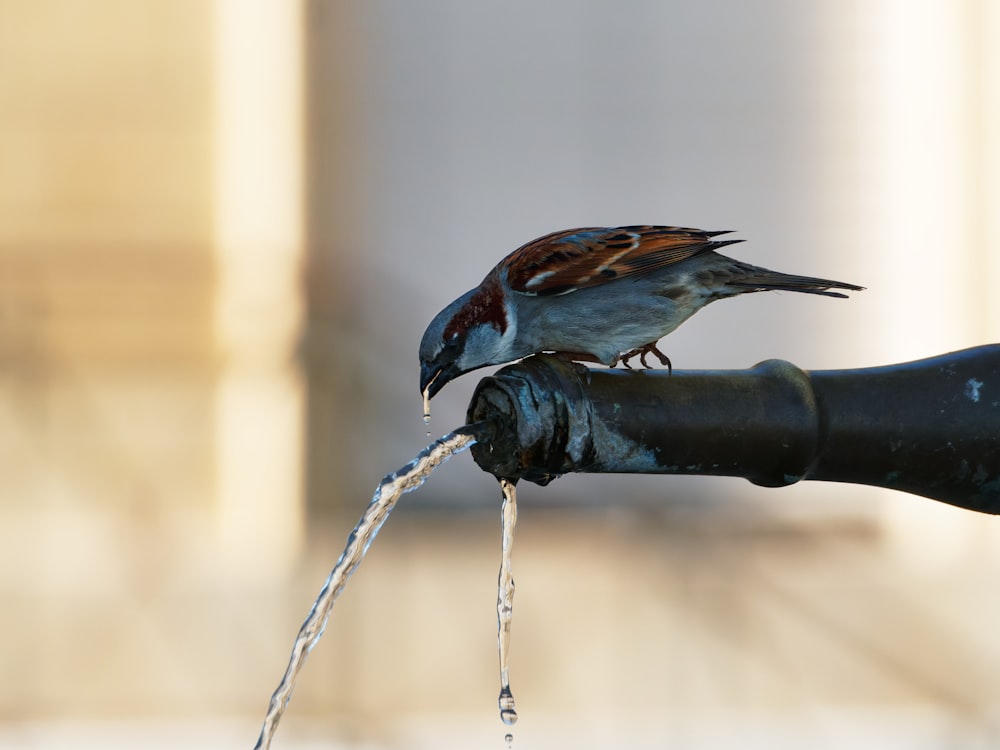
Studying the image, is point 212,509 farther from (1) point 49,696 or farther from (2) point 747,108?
(2) point 747,108

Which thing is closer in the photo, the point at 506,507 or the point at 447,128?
the point at 506,507

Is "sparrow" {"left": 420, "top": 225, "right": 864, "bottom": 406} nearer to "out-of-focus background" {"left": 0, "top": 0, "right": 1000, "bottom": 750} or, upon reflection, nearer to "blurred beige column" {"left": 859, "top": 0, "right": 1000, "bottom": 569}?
"out-of-focus background" {"left": 0, "top": 0, "right": 1000, "bottom": 750}

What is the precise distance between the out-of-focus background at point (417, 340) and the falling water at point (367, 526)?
275 cm

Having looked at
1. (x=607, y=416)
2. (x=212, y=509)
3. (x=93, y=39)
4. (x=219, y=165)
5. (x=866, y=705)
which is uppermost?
(x=93, y=39)

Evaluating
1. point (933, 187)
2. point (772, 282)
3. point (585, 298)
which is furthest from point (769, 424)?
point (933, 187)

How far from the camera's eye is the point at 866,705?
4.71 meters

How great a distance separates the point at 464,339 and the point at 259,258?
98.9 inches

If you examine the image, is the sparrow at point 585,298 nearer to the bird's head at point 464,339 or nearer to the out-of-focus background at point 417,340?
the bird's head at point 464,339

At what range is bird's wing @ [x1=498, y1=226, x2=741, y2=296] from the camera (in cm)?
219

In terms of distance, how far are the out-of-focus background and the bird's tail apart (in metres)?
2.40

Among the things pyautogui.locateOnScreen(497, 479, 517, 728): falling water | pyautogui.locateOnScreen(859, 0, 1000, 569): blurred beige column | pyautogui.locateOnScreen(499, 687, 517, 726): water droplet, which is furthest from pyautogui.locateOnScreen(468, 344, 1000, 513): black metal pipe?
pyautogui.locateOnScreen(859, 0, 1000, 569): blurred beige column

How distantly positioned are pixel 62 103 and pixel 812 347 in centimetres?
329

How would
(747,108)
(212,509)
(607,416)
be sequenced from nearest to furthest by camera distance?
1. (607,416)
2. (212,509)
3. (747,108)

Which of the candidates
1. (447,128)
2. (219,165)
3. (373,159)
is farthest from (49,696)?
(447,128)
